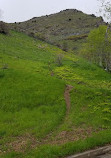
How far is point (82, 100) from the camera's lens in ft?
61.2

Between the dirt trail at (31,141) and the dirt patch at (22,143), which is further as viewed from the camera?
the dirt trail at (31,141)

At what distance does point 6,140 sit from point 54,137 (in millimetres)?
3401

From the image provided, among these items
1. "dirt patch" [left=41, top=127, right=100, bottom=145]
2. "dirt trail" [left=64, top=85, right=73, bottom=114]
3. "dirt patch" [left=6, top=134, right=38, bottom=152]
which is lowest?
"dirt patch" [left=6, top=134, right=38, bottom=152]

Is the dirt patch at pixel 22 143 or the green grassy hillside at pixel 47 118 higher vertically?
the green grassy hillside at pixel 47 118

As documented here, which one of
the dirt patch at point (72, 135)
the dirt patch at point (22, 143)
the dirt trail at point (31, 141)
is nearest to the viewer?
the dirt patch at point (22, 143)

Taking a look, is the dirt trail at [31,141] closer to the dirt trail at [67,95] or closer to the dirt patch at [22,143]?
the dirt patch at [22,143]

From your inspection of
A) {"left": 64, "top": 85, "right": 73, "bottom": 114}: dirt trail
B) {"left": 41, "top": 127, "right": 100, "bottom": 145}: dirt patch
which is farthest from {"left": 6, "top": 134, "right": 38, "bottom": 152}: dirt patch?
{"left": 64, "top": 85, "right": 73, "bottom": 114}: dirt trail

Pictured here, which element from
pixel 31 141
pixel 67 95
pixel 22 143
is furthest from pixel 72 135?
pixel 67 95

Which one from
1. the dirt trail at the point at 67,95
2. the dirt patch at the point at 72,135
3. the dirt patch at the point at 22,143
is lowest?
the dirt patch at the point at 22,143

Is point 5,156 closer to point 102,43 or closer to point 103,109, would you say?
point 103,109

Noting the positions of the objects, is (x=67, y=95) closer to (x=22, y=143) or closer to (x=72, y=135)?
(x=72, y=135)

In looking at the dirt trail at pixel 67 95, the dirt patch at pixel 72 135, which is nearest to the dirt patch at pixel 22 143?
the dirt patch at pixel 72 135

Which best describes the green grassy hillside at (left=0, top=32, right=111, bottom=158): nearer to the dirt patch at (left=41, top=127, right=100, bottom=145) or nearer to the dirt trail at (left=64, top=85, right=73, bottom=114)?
the dirt patch at (left=41, top=127, right=100, bottom=145)

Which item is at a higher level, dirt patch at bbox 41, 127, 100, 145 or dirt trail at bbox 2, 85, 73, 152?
dirt patch at bbox 41, 127, 100, 145
